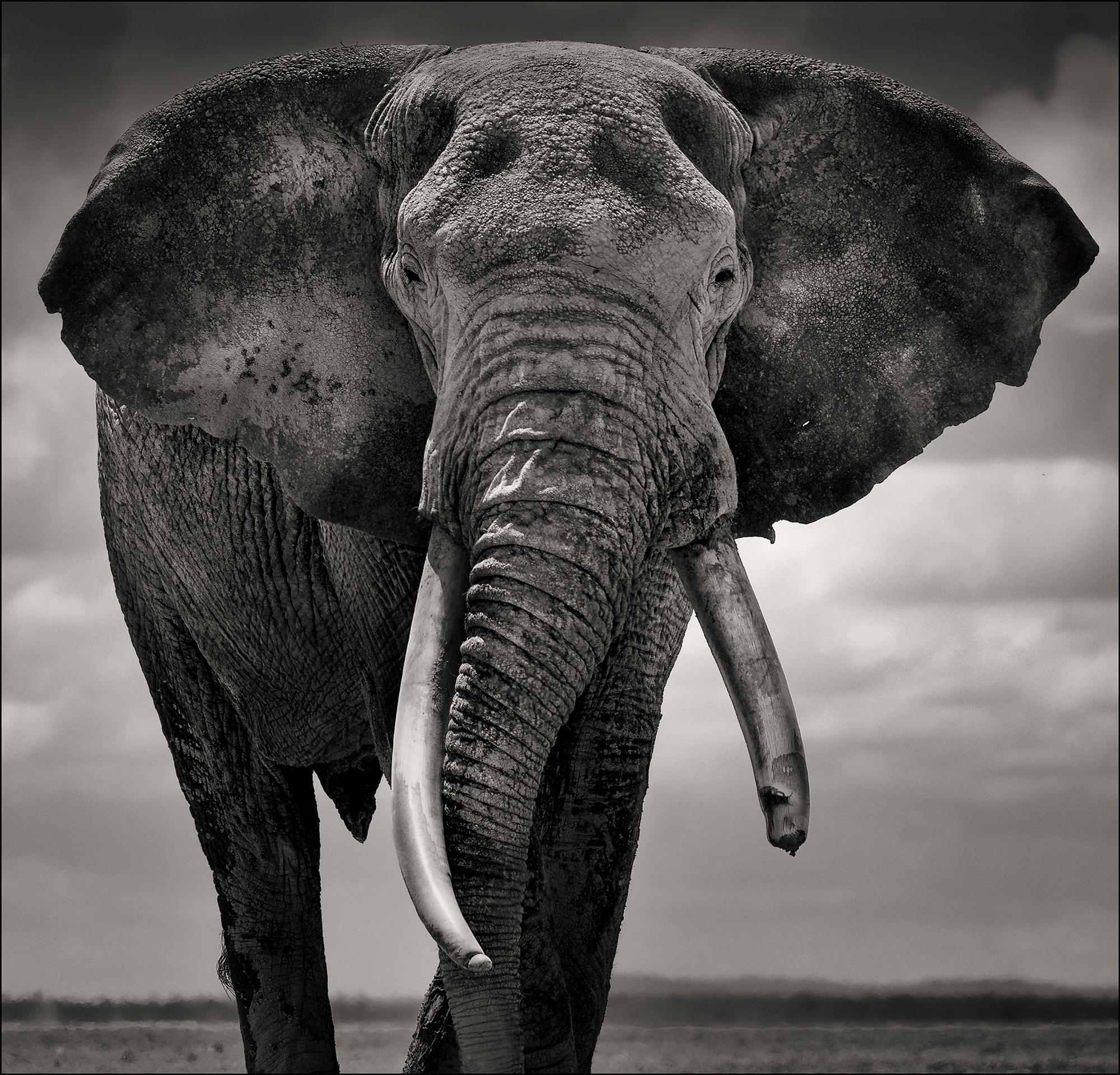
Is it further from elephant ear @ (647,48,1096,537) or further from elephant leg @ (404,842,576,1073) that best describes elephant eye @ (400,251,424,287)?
elephant leg @ (404,842,576,1073)

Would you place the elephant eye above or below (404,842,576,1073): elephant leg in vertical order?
above

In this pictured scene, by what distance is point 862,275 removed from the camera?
5.73 metres

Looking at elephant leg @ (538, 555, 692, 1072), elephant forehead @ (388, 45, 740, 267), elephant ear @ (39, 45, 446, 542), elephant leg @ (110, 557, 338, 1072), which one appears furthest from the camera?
elephant leg @ (110, 557, 338, 1072)

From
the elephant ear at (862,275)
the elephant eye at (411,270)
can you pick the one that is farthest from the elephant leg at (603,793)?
the elephant eye at (411,270)

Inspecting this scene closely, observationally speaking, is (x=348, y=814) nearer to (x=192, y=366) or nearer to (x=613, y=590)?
(x=192, y=366)

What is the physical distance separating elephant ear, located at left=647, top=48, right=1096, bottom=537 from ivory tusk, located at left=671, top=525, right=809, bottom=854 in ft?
2.30

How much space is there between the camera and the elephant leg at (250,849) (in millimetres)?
6953

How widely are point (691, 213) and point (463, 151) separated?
0.55 metres

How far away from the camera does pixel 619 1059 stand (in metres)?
16.4

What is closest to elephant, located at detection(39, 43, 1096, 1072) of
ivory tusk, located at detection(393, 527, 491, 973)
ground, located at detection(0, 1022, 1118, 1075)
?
ivory tusk, located at detection(393, 527, 491, 973)

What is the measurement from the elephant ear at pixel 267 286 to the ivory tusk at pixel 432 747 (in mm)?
452

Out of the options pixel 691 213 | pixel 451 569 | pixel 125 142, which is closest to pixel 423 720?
pixel 451 569

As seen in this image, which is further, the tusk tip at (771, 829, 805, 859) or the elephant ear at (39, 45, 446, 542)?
the elephant ear at (39, 45, 446, 542)

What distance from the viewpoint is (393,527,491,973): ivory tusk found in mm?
4301
